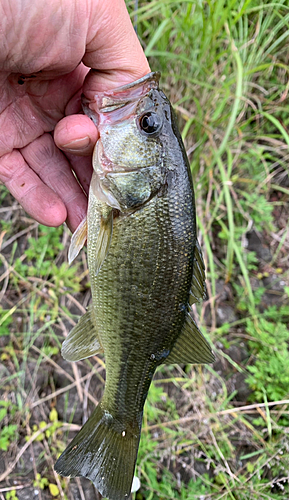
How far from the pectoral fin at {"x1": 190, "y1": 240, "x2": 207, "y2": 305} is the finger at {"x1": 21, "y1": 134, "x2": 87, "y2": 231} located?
0.80 meters

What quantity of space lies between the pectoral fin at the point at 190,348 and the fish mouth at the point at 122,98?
1032 millimetres

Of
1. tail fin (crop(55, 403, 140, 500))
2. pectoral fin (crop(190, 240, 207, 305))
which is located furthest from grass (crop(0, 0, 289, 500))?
pectoral fin (crop(190, 240, 207, 305))

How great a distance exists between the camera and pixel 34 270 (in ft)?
8.94

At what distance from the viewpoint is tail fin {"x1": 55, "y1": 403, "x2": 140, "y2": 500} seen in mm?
1632

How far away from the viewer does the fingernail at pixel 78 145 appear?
1587 millimetres

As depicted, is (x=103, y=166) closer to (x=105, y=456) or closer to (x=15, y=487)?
(x=105, y=456)

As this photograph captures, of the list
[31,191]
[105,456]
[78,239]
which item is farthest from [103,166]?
[105,456]

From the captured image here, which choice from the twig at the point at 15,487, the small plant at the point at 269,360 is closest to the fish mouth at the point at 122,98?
the small plant at the point at 269,360

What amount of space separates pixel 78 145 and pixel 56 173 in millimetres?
459

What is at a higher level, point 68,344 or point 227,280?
point 68,344

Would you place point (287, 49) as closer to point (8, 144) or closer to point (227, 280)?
point (227, 280)

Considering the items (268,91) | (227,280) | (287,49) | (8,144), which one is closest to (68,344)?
(8,144)

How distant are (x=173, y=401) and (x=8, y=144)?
2232 millimetres

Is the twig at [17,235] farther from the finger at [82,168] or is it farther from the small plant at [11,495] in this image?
the small plant at [11,495]
